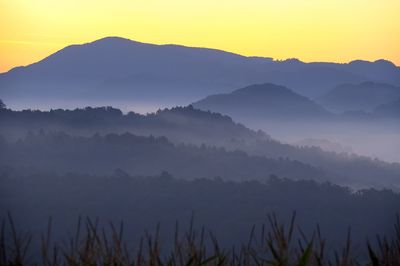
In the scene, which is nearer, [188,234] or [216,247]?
[216,247]

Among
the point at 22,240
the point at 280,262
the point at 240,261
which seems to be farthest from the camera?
the point at 240,261

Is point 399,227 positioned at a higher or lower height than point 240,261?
higher

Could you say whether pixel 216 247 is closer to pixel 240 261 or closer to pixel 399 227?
pixel 240 261

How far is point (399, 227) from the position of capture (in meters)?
5.97

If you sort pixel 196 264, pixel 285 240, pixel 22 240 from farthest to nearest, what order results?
pixel 22 240, pixel 285 240, pixel 196 264

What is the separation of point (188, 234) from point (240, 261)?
1.91 feet

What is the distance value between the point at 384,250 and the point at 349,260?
0.44 metres

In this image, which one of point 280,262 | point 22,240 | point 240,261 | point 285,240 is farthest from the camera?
point 240,261

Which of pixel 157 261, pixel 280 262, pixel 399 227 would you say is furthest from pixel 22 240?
pixel 399 227

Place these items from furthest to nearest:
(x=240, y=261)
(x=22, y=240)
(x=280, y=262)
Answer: (x=240, y=261), (x=22, y=240), (x=280, y=262)

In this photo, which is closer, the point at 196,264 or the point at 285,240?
the point at 196,264

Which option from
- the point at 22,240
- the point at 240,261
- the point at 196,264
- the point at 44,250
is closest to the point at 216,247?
the point at 196,264

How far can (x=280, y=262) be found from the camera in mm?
4039

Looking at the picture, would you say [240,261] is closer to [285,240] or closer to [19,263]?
[285,240]
